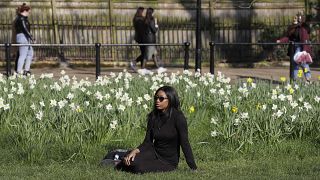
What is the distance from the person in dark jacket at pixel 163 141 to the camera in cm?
822

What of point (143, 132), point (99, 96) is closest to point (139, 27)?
point (99, 96)

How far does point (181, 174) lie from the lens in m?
8.07

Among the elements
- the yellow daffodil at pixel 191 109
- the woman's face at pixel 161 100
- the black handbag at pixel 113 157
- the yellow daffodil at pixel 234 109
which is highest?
the woman's face at pixel 161 100

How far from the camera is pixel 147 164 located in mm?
8234

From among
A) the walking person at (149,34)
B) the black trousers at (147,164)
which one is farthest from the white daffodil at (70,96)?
the walking person at (149,34)

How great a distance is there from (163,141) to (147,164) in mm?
313

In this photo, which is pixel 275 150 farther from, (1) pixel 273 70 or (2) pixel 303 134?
(1) pixel 273 70

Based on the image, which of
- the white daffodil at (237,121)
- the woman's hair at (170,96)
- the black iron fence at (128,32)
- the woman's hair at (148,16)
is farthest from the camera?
the black iron fence at (128,32)

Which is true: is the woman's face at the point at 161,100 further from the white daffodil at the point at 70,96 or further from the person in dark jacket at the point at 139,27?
the person in dark jacket at the point at 139,27

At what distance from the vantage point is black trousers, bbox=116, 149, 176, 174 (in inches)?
323

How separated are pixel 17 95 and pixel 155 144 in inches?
145

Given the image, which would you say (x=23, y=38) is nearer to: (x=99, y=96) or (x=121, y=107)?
(x=99, y=96)

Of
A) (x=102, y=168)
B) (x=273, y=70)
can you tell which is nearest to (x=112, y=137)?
(x=102, y=168)

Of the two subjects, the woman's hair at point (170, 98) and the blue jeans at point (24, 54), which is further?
the blue jeans at point (24, 54)
